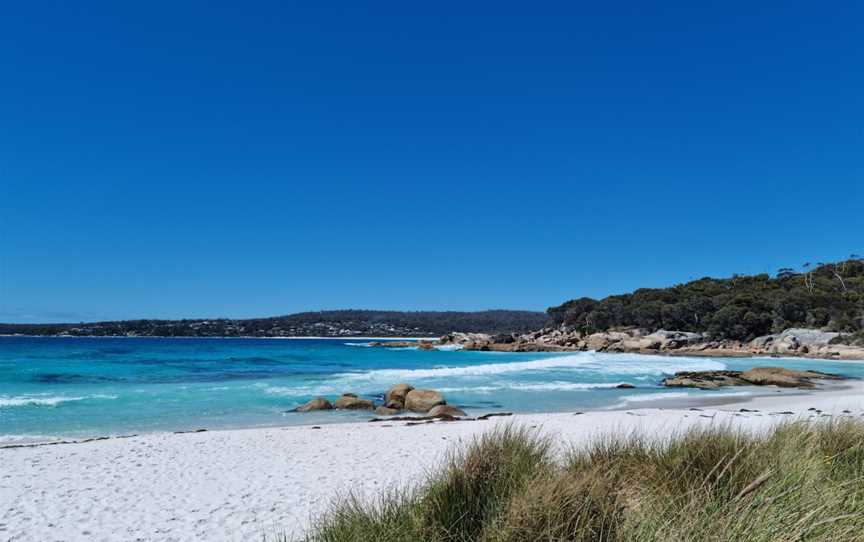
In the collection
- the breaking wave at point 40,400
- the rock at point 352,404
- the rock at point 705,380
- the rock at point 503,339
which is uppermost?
the breaking wave at point 40,400

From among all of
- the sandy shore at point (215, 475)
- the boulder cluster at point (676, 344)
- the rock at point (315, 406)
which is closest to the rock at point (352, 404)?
the rock at point (315, 406)

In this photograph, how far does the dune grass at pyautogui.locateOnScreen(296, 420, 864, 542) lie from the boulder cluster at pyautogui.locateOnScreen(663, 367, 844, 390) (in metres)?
22.2

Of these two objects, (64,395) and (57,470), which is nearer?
(57,470)

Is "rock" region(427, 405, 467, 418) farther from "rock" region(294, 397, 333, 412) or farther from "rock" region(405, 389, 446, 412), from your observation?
"rock" region(294, 397, 333, 412)

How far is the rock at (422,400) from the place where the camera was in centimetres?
1848

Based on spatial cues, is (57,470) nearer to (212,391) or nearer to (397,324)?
(212,391)

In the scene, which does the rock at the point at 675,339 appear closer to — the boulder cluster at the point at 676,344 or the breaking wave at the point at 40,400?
the boulder cluster at the point at 676,344

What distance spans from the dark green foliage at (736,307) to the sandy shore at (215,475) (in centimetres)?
5678

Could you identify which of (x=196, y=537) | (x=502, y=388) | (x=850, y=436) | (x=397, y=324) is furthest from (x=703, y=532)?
(x=397, y=324)

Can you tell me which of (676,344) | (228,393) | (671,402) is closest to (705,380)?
(671,402)

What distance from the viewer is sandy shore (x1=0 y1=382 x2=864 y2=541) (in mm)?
6535

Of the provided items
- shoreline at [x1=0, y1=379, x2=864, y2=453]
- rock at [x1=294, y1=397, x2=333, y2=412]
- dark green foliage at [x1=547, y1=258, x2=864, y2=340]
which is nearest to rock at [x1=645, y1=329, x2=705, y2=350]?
dark green foliage at [x1=547, y1=258, x2=864, y2=340]

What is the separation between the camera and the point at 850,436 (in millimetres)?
5496

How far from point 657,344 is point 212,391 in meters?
52.4
